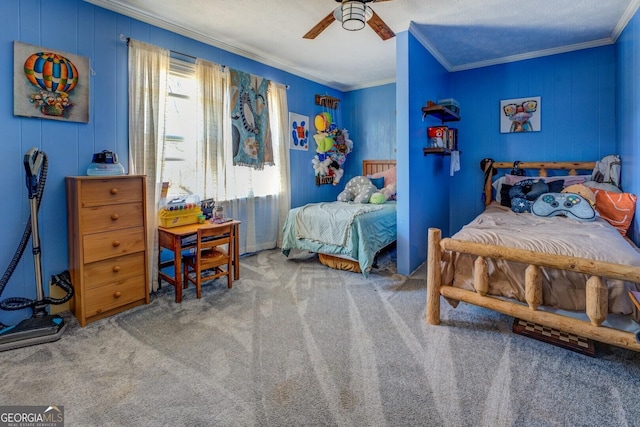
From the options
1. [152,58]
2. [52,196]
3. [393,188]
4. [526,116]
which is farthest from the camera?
[393,188]

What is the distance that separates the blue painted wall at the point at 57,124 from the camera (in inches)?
88.0

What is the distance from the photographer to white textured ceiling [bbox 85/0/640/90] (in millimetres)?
2756

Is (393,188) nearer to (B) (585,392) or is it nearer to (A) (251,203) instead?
(A) (251,203)

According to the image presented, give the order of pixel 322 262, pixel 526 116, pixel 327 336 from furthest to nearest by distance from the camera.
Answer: pixel 526 116
pixel 322 262
pixel 327 336

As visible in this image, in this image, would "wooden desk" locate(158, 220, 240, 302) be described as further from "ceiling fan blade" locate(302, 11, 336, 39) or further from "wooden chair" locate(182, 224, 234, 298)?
"ceiling fan blade" locate(302, 11, 336, 39)

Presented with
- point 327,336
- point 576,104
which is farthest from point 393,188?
point 327,336

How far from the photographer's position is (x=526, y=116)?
4000mm

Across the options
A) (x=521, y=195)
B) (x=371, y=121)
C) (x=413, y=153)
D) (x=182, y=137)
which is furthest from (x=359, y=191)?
(x=182, y=137)

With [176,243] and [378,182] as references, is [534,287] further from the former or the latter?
[378,182]

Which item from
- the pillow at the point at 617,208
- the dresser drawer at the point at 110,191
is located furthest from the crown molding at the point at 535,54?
the dresser drawer at the point at 110,191

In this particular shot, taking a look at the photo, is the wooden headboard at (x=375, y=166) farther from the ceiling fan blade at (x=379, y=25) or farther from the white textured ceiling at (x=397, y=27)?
the ceiling fan blade at (x=379, y=25)

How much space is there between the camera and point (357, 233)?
3301 millimetres

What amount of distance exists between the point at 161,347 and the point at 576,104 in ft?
15.6

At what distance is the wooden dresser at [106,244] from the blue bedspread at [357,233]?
1.60m
